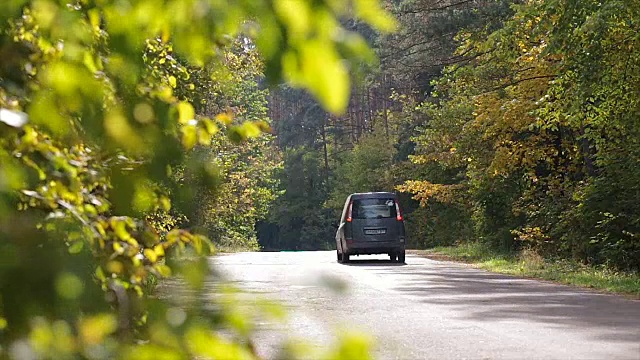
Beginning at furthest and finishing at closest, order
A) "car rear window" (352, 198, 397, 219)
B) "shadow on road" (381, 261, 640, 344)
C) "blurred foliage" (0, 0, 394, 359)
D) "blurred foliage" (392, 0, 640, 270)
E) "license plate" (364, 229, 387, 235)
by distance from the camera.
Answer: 1. "car rear window" (352, 198, 397, 219)
2. "license plate" (364, 229, 387, 235)
3. "blurred foliage" (392, 0, 640, 270)
4. "shadow on road" (381, 261, 640, 344)
5. "blurred foliage" (0, 0, 394, 359)

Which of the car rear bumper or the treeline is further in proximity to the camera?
the car rear bumper

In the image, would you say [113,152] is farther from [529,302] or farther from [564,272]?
[564,272]

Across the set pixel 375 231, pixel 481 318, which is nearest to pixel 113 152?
pixel 481 318

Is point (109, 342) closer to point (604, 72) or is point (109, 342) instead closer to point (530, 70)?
point (604, 72)

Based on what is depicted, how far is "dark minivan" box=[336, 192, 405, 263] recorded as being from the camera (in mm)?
30000

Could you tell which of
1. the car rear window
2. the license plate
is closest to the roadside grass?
the license plate

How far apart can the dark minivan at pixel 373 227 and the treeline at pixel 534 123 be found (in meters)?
2.94

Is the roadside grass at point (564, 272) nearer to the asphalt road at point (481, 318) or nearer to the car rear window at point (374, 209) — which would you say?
the asphalt road at point (481, 318)

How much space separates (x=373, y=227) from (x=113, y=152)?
2799cm

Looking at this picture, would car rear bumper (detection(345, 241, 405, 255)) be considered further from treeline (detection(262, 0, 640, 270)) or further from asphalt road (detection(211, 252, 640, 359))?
asphalt road (detection(211, 252, 640, 359))

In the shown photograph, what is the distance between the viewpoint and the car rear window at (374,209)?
30.3 m

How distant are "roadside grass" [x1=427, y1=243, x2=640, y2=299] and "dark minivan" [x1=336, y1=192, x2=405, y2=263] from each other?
236 centimetres

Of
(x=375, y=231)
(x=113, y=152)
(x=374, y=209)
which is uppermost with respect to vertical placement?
(x=374, y=209)

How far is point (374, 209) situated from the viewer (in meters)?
30.4
